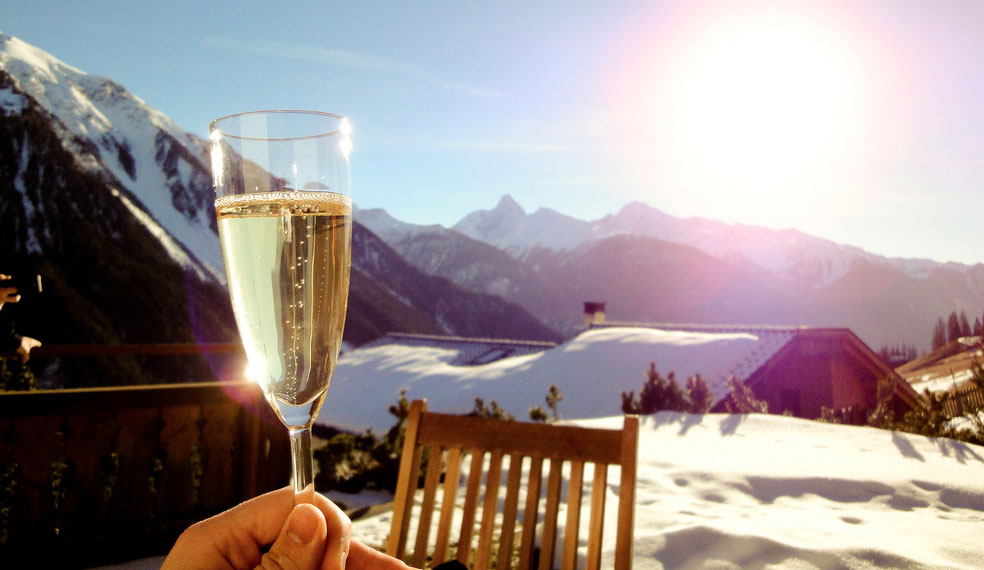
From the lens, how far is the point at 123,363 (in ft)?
116

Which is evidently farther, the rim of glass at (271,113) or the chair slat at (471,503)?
the chair slat at (471,503)

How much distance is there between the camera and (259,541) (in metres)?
0.63

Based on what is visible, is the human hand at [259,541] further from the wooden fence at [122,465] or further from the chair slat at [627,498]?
the wooden fence at [122,465]

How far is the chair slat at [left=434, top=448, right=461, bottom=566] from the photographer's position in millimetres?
2047

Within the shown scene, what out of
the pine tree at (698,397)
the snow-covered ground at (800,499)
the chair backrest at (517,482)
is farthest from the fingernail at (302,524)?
the pine tree at (698,397)

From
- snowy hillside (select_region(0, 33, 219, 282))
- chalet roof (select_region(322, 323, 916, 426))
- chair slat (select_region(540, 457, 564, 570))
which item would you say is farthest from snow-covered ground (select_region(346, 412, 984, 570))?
snowy hillside (select_region(0, 33, 219, 282))

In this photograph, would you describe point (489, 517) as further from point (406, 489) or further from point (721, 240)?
point (721, 240)

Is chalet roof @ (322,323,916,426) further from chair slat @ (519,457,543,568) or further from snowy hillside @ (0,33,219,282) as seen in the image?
snowy hillside @ (0,33,219,282)

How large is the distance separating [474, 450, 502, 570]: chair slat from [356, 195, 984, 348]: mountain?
8080 centimetres

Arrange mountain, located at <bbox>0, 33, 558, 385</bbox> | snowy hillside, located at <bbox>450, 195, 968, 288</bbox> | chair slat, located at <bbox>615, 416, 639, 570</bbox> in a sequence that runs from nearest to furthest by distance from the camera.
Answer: chair slat, located at <bbox>615, 416, 639, 570</bbox> → mountain, located at <bbox>0, 33, 558, 385</bbox> → snowy hillside, located at <bbox>450, 195, 968, 288</bbox>

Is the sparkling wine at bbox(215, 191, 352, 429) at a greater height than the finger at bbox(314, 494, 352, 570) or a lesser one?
greater

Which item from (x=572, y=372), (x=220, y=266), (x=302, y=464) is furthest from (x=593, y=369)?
(x=220, y=266)

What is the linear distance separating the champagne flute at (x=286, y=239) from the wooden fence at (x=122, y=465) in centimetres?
391

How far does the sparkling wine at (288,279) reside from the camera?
1.95ft
